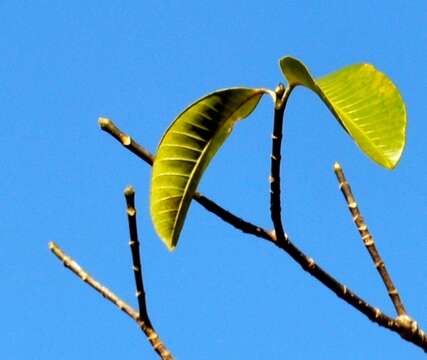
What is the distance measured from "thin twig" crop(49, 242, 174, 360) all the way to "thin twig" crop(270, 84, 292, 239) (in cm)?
23

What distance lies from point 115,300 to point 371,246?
1.42 feet

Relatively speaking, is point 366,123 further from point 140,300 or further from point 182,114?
point 140,300

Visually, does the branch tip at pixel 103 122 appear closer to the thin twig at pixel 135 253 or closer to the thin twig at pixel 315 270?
the thin twig at pixel 315 270

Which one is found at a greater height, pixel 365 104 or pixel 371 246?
pixel 365 104

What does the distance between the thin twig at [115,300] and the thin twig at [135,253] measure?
17mm

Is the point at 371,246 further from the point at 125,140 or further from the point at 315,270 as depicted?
the point at 125,140

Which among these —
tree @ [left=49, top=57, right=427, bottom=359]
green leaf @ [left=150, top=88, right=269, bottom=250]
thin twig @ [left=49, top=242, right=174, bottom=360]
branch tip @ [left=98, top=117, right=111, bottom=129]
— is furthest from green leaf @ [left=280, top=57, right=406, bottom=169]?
thin twig @ [left=49, top=242, right=174, bottom=360]

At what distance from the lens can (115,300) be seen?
1.34 metres

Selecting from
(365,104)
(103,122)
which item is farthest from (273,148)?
(103,122)

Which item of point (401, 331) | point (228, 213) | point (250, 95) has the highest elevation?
point (250, 95)

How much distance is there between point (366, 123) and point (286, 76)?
17 centimetres

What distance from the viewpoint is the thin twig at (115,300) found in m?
1.25

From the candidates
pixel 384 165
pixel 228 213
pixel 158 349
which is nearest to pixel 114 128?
pixel 228 213

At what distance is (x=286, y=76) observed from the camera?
4.10 feet
